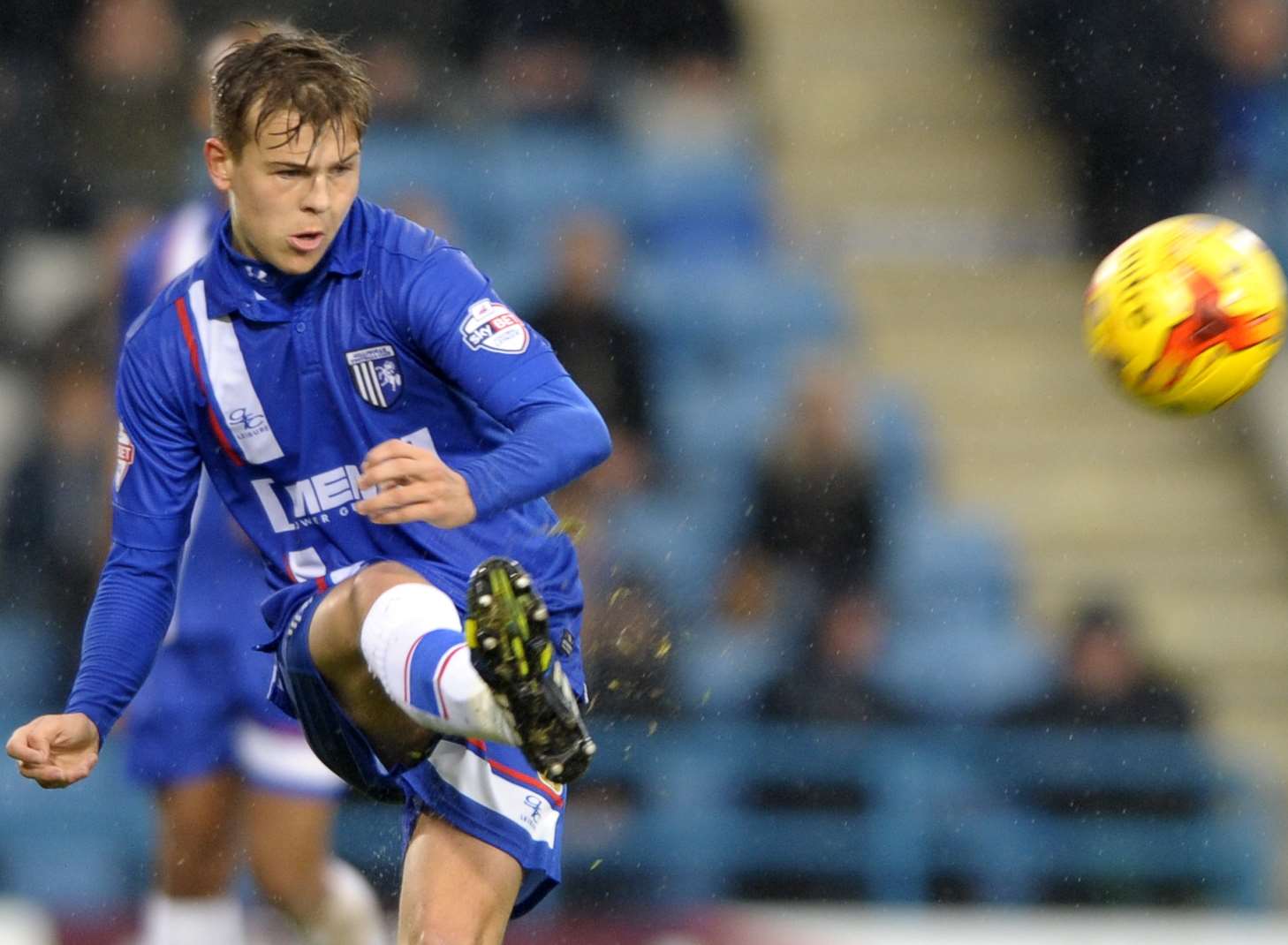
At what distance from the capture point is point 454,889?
327 cm

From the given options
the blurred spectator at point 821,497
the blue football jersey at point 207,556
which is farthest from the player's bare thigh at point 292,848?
the blurred spectator at point 821,497

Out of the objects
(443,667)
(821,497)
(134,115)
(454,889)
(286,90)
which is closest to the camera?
(443,667)

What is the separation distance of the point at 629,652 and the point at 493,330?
3778 millimetres

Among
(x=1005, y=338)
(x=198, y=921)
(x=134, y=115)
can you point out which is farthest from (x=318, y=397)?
(x=1005, y=338)

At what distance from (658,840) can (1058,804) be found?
150 centimetres

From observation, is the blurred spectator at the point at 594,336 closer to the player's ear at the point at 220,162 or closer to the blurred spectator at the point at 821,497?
the blurred spectator at the point at 821,497

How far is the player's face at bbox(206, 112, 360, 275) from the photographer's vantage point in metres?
3.15

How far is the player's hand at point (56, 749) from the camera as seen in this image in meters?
3.15

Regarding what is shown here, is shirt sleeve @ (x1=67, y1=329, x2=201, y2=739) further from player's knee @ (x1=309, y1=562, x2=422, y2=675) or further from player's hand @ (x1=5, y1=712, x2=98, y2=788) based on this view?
player's knee @ (x1=309, y1=562, x2=422, y2=675)

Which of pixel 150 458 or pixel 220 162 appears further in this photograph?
pixel 150 458

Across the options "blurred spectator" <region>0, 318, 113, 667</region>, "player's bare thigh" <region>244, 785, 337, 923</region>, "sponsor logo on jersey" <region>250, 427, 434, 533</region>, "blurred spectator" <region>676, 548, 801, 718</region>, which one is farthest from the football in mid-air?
"blurred spectator" <region>0, 318, 113, 667</region>

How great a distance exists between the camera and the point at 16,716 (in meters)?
6.84

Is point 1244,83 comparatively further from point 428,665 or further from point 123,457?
point 428,665

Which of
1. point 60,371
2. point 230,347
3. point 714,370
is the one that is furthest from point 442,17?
point 230,347
